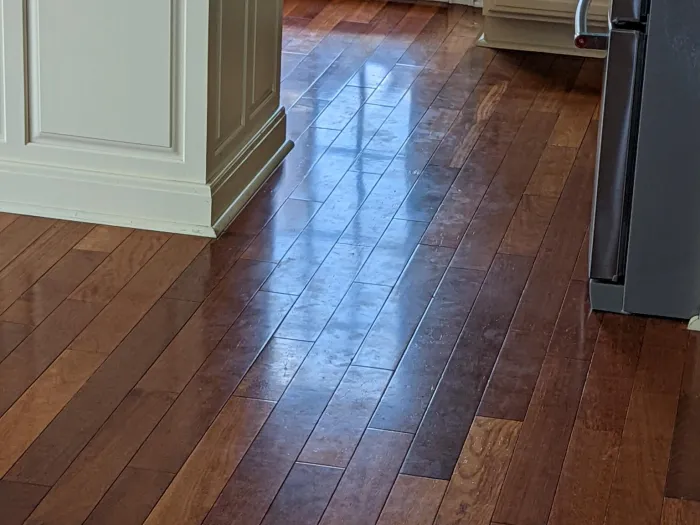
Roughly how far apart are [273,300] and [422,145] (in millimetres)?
1234

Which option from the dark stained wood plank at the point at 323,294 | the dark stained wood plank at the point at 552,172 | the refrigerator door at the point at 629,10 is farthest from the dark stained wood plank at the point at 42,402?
the dark stained wood plank at the point at 552,172

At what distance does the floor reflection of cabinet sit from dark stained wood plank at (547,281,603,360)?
2.11m

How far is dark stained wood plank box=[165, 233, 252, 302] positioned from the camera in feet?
10.1

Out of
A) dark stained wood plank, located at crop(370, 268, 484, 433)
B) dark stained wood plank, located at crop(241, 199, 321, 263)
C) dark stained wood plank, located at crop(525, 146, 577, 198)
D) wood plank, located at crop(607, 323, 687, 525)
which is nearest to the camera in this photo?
wood plank, located at crop(607, 323, 687, 525)

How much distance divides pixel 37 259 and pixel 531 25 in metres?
2.64

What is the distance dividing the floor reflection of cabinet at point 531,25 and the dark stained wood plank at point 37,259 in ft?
7.69

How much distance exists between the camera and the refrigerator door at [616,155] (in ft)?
9.40

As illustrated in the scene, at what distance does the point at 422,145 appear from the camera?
13.5 feet

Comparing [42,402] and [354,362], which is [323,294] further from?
[42,402]

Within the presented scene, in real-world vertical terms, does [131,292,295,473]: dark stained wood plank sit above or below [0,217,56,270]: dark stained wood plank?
below

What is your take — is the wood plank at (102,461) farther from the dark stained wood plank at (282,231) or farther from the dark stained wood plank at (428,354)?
the dark stained wood plank at (282,231)

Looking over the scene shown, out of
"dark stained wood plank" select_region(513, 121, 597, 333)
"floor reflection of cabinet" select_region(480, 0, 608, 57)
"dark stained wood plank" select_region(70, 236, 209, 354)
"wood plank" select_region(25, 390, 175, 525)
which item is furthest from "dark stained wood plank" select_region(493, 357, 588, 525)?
"floor reflection of cabinet" select_region(480, 0, 608, 57)

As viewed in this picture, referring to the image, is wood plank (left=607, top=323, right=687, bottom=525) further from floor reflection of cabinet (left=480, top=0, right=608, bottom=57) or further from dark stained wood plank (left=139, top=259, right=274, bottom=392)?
floor reflection of cabinet (left=480, top=0, right=608, bottom=57)

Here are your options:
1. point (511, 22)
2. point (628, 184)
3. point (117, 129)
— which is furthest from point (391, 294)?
point (511, 22)
